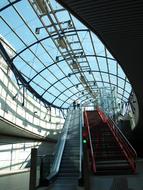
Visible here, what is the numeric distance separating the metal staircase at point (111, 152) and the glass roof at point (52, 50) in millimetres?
7611

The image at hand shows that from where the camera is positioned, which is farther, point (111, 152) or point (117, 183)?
point (111, 152)

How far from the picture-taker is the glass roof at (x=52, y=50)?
18.6m

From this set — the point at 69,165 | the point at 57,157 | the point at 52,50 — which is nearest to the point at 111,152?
the point at 69,165

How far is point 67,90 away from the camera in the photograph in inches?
1622

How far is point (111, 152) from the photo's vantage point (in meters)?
15.1

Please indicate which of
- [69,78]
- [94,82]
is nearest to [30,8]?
[69,78]

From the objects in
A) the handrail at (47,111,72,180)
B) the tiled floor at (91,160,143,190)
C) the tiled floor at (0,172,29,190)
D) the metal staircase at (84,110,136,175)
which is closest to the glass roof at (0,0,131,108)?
the metal staircase at (84,110,136,175)

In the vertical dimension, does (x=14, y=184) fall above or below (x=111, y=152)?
below

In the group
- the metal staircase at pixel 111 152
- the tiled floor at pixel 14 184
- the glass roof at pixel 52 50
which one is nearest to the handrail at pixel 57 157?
the tiled floor at pixel 14 184

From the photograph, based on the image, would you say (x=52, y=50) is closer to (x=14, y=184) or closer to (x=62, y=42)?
(x=62, y=42)

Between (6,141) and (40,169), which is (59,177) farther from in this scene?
(6,141)

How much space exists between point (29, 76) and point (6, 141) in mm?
7508

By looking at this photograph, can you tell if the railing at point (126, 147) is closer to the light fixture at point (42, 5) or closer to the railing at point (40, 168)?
the railing at point (40, 168)

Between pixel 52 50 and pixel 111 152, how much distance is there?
13.3 m
